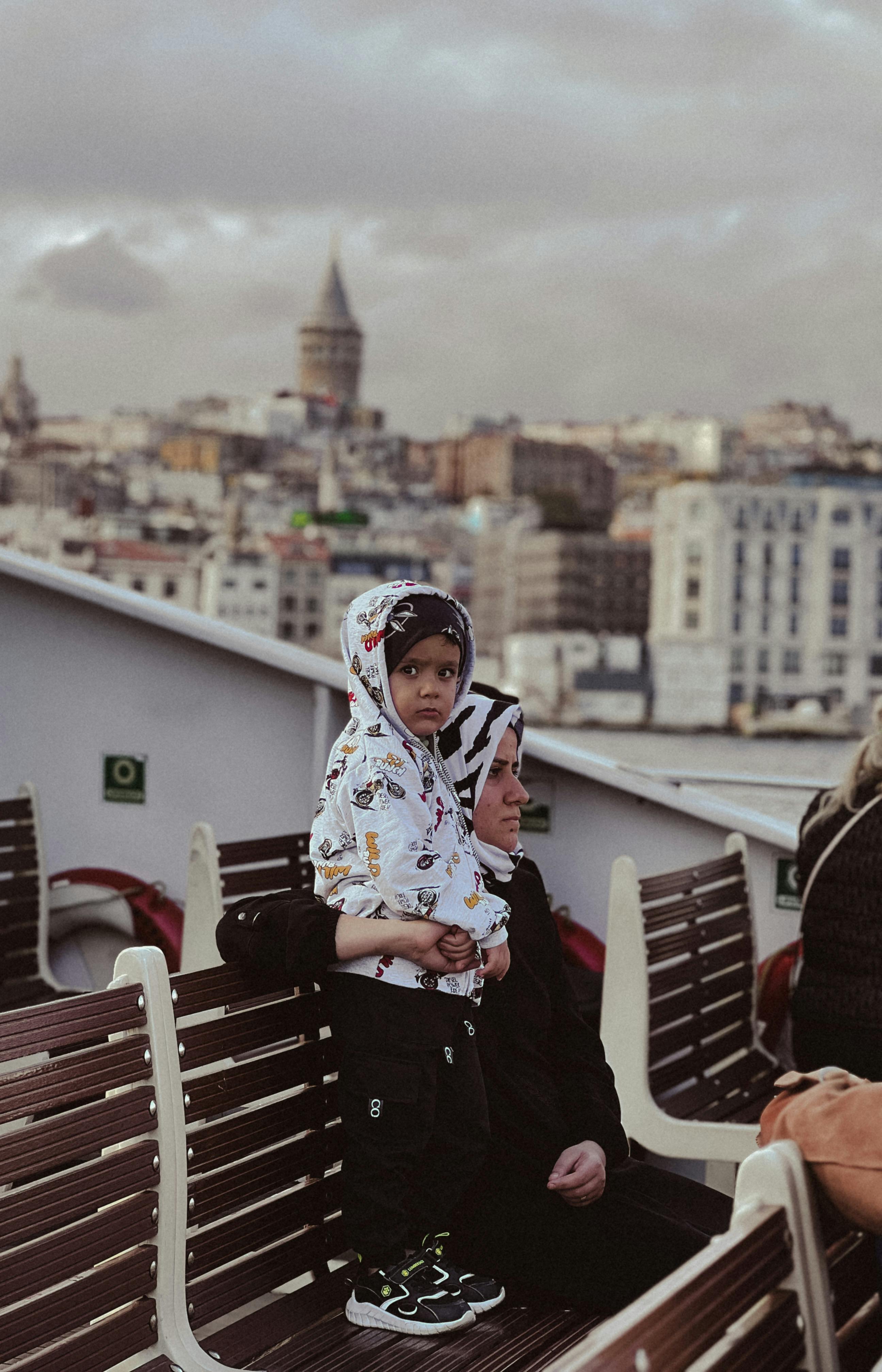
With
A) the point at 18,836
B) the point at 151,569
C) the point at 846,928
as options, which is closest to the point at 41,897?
the point at 18,836

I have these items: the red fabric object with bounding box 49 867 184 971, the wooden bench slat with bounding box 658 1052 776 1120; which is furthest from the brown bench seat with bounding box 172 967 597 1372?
the red fabric object with bounding box 49 867 184 971

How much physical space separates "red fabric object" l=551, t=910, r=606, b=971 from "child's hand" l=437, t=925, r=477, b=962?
2.00 m

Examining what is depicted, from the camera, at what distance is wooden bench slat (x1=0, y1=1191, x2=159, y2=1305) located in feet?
5.93

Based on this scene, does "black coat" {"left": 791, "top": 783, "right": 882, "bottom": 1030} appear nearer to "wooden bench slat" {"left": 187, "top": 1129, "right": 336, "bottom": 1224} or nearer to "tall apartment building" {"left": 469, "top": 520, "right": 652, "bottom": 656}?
"wooden bench slat" {"left": 187, "top": 1129, "right": 336, "bottom": 1224}

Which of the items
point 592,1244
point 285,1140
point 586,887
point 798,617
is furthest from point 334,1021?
point 798,617

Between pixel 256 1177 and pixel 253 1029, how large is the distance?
0.20 metres

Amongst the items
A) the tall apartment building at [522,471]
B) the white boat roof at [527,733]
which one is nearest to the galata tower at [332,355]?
the tall apartment building at [522,471]

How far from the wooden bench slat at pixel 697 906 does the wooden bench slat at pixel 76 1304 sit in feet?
4.99

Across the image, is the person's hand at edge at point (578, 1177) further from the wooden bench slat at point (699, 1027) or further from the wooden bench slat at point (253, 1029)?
the wooden bench slat at point (699, 1027)

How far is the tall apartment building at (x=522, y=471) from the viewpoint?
15250 centimetres

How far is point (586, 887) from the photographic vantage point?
4473 mm

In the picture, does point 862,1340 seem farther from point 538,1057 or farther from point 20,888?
point 20,888

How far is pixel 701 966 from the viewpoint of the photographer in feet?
11.8

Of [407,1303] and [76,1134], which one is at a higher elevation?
[76,1134]
